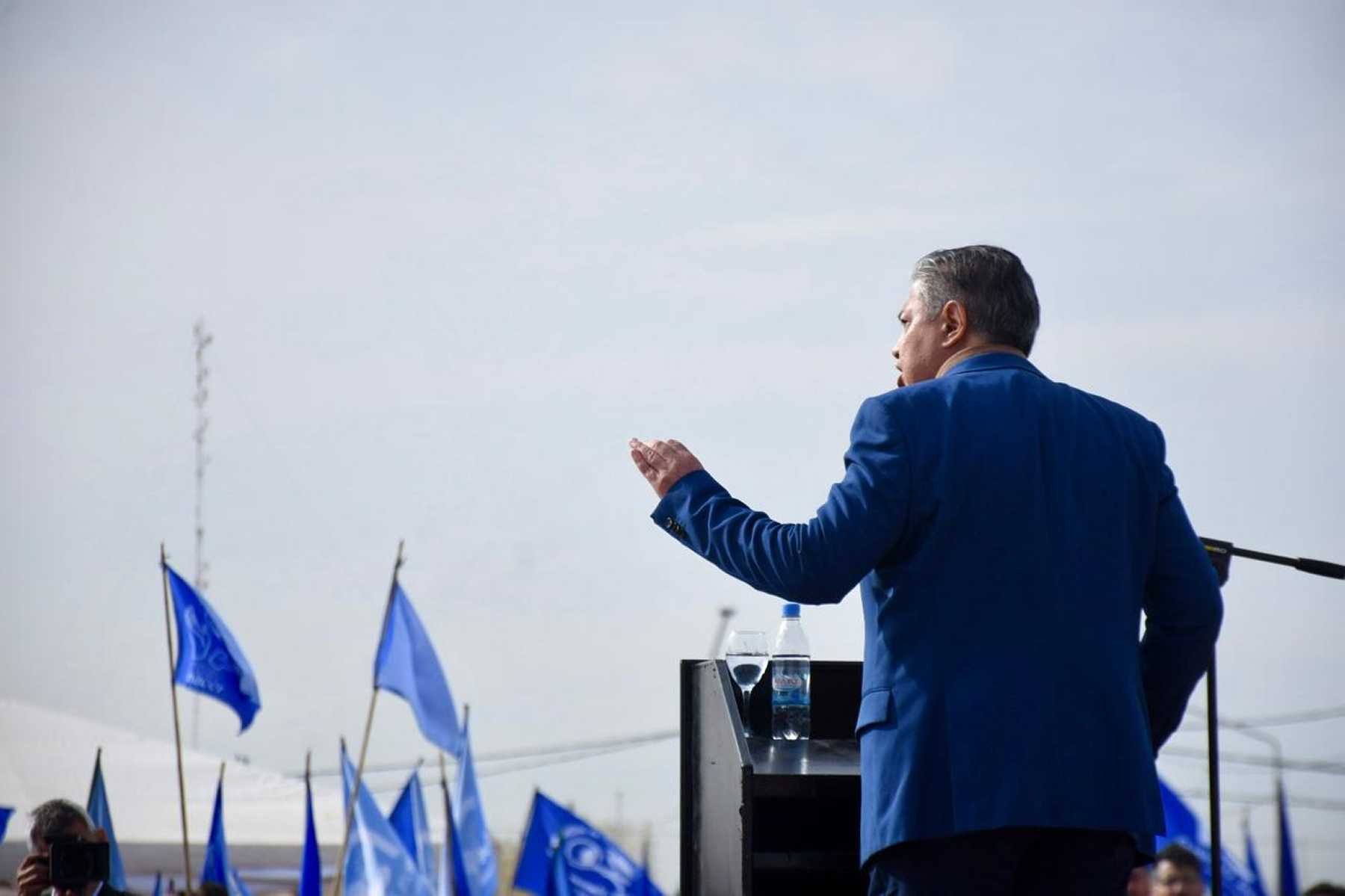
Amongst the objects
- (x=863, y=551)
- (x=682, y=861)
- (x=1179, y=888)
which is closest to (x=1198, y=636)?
(x=863, y=551)

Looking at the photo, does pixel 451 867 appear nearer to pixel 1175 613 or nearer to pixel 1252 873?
pixel 1252 873

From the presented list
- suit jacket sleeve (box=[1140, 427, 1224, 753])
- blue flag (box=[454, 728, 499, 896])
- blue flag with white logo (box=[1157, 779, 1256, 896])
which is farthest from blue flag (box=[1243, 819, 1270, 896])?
suit jacket sleeve (box=[1140, 427, 1224, 753])

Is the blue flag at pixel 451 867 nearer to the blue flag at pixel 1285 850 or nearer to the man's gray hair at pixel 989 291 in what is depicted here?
the blue flag at pixel 1285 850

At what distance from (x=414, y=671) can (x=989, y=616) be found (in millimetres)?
8178

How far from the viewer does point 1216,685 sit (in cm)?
279

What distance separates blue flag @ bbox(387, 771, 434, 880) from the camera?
1029 centimetres

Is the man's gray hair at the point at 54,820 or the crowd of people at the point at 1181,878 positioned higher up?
the man's gray hair at the point at 54,820

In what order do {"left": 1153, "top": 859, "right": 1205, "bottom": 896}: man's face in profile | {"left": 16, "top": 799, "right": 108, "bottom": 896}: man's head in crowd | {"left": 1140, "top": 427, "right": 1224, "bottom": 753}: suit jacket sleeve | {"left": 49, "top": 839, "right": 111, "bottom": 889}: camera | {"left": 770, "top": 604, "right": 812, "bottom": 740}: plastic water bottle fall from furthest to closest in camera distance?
{"left": 1153, "top": 859, "right": 1205, "bottom": 896}: man's face in profile, {"left": 16, "top": 799, "right": 108, "bottom": 896}: man's head in crowd, {"left": 49, "top": 839, "right": 111, "bottom": 889}: camera, {"left": 770, "top": 604, "right": 812, "bottom": 740}: plastic water bottle, {"left": 1140, "top": 427, "right": 1224, "bottom": 753}: suit jacket sleeve

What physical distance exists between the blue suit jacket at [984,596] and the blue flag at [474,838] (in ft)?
27.0

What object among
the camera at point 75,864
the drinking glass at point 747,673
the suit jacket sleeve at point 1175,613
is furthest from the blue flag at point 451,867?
the suit jacket sleeve at point 1175,613

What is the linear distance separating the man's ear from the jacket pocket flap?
438 mm

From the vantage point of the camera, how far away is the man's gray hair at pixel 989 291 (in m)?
2.09

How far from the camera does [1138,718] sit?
1.94 metres

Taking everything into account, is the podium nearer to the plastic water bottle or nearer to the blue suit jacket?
the plastic water bottle
